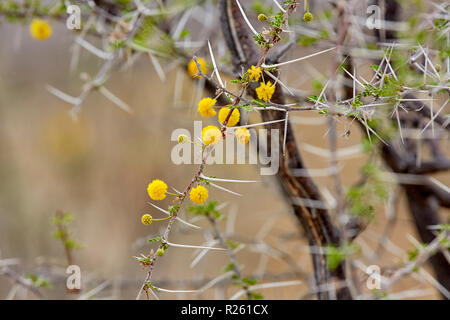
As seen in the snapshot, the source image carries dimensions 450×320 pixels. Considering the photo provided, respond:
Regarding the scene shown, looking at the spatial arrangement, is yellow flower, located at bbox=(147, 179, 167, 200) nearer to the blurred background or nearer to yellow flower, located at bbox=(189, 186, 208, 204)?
yellow flower, located at bbox=(189, 186, 208, 204)

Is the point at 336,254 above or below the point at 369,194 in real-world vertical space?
below

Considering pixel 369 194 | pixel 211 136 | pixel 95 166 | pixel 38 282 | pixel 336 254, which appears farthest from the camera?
pixel 95 166

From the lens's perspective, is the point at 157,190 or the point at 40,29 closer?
the point at 157,190

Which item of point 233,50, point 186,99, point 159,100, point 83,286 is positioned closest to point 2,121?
point 159,100

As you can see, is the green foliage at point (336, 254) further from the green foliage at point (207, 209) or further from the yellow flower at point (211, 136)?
the yellow flower at point (211, 136)

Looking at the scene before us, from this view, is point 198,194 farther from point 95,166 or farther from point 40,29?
point 95,166

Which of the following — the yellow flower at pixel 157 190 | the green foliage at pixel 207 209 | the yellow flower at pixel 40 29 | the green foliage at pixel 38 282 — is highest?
the yellow flower at pixel 40 29

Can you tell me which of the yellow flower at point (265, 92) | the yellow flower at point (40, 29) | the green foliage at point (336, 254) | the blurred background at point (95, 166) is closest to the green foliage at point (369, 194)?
the green foliage at point (336, 254)

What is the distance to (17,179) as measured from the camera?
3.30 m

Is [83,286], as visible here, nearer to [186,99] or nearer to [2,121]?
[186,99]

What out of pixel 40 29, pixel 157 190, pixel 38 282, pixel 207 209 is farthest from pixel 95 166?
pixel 157 190

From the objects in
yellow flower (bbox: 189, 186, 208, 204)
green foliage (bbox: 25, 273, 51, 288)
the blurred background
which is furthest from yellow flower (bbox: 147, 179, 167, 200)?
the blurred background

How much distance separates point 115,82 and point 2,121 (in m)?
0.79

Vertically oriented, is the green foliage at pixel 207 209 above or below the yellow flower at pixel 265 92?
below
